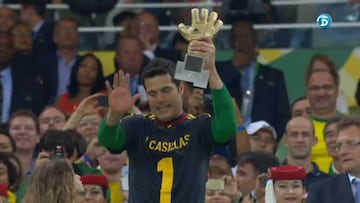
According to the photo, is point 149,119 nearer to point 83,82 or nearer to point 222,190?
point 222,190

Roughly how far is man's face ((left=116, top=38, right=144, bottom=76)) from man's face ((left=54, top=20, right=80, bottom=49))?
680 mm

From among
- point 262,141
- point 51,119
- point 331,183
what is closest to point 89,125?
point 51,119

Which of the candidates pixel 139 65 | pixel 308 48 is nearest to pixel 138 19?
pixel 139 65

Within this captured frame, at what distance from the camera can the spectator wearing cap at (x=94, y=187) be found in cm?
1241

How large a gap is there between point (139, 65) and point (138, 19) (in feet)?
2.86

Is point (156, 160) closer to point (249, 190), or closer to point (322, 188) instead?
point (322, 188)

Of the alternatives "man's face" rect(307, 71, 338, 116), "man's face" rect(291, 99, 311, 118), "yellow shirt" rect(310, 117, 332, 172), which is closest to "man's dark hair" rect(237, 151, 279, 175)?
"yellow shirt" rect(310, 117, 332, 172)

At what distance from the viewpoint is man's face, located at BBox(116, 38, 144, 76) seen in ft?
51.9

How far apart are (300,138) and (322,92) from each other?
1.06 meters

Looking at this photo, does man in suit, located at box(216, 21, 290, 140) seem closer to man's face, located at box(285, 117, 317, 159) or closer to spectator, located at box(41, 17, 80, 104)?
man's face, located at box(285, 117, 317, 159)

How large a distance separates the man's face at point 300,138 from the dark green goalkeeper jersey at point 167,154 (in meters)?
3.26

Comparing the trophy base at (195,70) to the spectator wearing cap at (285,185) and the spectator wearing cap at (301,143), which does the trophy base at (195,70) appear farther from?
the spectator wearing cap at (301,143)

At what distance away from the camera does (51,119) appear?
14.8m

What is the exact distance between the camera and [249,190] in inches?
516
